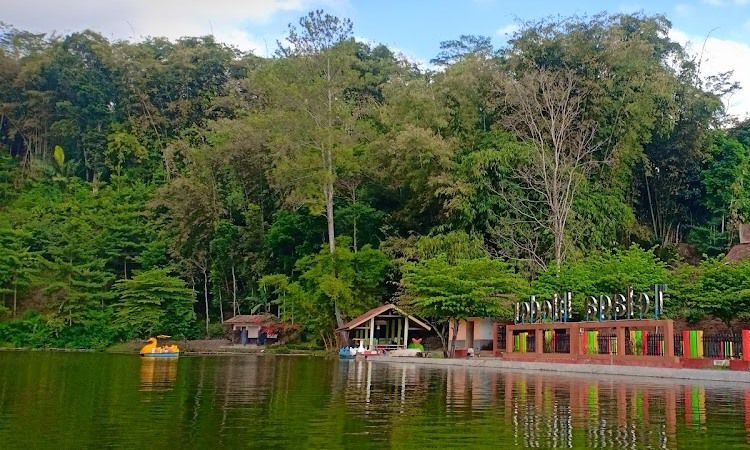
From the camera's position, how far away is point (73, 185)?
5594cm

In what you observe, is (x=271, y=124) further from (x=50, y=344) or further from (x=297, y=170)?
(x=50, y=344)

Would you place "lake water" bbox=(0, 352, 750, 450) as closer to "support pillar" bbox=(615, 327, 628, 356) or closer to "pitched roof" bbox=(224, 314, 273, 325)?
"support pillar" bbox=(615, 327, 628, 356)

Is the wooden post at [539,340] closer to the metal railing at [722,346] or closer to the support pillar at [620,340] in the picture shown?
the support pillar at [620,340]

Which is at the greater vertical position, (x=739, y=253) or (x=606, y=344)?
(x=739, y=253)

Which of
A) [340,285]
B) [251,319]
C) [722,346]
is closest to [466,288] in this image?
[340,285]

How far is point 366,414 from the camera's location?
10.3 meters

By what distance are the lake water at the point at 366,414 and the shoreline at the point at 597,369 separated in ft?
3.82

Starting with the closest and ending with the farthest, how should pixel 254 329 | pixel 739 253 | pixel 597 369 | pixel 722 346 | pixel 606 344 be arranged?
pixel 722 346 → pixel 597 369 → pixel 606 344 → pixel 739 253 → pixel 254 329

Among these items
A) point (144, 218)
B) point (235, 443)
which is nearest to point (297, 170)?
point (144, 218)

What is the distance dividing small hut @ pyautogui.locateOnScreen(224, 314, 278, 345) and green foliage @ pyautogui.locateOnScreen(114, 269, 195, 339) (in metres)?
3.78

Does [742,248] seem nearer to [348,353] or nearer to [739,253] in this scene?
[739,253]

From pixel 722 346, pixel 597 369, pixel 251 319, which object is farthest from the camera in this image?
pixel 251 319

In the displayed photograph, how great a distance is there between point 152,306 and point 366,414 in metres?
37.7

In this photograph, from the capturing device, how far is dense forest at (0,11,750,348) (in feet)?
110
